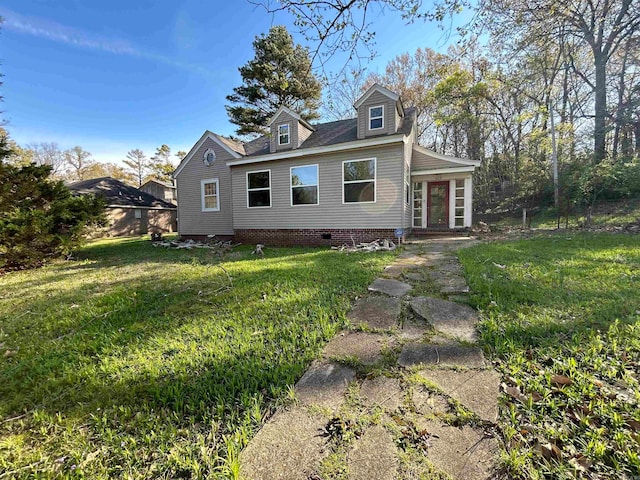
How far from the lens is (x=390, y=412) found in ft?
5.05

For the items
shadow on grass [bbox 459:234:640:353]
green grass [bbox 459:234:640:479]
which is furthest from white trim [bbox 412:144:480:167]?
green grass [bbox 459:234:640:479]

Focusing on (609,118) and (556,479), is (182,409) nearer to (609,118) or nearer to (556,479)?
(556,479)

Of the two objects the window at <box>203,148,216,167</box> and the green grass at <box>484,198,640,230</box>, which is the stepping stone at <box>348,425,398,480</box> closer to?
the window at <box>203,148,216,167</box>

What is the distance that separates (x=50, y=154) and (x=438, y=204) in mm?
45902

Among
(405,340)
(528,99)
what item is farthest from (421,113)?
(405,340)

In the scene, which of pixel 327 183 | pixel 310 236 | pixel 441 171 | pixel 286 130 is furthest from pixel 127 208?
pixel 441 171

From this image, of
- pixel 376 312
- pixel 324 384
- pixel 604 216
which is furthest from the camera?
pixel 604 216

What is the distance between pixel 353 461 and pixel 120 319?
3450 mm

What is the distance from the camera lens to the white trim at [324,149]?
774cm

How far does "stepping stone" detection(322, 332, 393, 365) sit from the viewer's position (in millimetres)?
2142

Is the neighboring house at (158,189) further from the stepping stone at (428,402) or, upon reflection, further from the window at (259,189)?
the stepping stone at (428,402)

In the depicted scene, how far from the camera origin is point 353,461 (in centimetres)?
125

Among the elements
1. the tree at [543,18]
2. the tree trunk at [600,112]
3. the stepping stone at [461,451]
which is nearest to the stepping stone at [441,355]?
the stepping stone at [461,451]

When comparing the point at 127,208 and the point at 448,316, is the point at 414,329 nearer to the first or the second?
the point at 448,316
